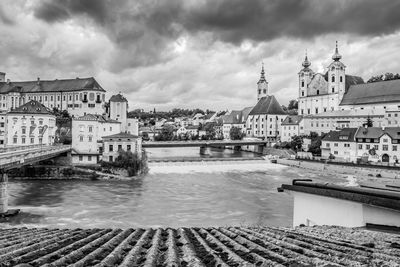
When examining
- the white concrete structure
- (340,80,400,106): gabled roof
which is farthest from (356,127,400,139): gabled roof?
the white concrete structure

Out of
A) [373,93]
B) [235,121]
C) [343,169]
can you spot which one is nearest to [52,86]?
[235,121]

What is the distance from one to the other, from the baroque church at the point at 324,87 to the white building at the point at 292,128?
447 centimetres

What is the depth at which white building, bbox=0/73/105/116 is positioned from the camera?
215 feet

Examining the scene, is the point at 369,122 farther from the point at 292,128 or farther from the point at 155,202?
the point at 155,202

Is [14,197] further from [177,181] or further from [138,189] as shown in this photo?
[177,181]

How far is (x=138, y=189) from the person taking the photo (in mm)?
28359

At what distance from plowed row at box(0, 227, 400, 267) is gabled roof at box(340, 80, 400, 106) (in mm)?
60121

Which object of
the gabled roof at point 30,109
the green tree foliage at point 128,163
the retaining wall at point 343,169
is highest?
the gabled roof at point 30,109

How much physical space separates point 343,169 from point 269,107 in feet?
124

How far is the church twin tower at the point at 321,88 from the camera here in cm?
6612

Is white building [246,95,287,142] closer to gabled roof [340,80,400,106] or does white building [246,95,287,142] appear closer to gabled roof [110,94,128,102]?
gabled roof [340,80,400,106]

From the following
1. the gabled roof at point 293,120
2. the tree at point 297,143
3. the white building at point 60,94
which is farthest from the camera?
the gabled roof at point 293,120

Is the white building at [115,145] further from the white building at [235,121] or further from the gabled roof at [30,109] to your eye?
the white building at [235,121]

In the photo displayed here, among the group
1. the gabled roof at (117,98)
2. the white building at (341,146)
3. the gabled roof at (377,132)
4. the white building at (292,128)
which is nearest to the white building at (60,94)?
the gabled roof at (117,98)
